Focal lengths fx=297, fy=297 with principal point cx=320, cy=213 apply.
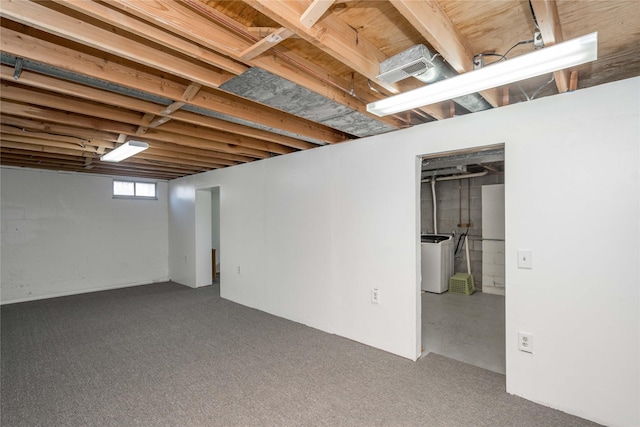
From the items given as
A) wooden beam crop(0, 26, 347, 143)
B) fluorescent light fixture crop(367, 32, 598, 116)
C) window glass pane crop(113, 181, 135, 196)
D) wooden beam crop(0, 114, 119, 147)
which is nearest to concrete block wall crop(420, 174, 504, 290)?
wooden beam crop(0, 26, 347, 143)

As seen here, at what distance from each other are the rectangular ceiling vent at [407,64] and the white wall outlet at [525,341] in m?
2.07

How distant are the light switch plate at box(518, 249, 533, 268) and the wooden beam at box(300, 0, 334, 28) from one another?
2.17 metres

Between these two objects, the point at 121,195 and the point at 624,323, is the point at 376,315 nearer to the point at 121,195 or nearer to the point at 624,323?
the point at 624,323

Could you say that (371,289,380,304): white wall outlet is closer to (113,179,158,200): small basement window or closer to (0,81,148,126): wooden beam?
(0,81,148,126): wooden beam

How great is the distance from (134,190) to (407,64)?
6.55 metres

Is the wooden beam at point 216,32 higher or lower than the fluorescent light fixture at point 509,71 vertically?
higher

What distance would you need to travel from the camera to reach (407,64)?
1686 mm

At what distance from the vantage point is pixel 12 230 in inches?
199

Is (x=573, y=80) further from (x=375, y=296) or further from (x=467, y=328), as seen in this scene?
(x=467, y=328)

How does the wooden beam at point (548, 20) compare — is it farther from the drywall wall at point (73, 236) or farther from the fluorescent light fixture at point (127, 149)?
the drywall wall at point (73, 236)

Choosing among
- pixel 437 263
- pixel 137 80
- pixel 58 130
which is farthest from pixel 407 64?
pixel 437 263

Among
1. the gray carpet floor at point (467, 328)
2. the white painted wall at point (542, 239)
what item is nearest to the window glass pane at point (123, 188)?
the white painted wall at point (542, 239)

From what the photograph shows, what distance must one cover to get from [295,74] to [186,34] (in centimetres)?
69

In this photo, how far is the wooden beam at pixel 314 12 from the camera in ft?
4.08
